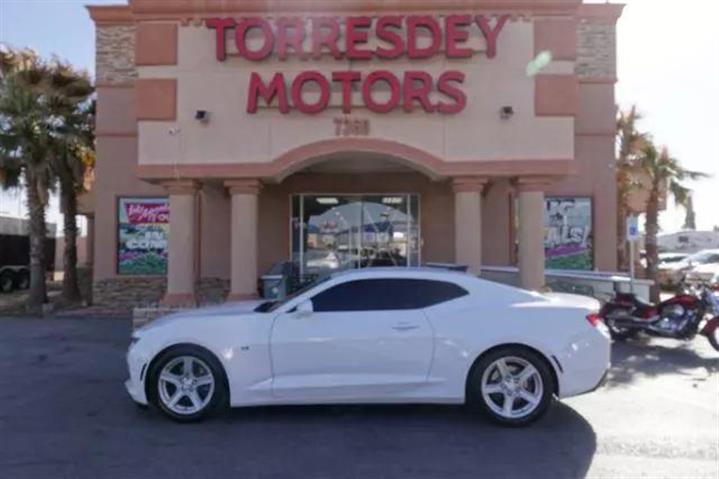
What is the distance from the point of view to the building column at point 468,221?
43.8 feet

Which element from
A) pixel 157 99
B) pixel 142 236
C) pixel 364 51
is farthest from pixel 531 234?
pixel 142 236

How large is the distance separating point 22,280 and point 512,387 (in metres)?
26.0

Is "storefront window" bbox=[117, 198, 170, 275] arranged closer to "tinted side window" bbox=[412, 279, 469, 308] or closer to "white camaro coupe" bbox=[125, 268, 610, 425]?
"white camaro coupe" bbox=[125, 268, 610, 425]

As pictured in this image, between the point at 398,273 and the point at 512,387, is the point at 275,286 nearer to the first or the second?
the point at 398,273

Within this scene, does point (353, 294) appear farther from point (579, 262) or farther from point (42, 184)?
point (42, 184)

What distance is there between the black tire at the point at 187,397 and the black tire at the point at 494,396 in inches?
97.5

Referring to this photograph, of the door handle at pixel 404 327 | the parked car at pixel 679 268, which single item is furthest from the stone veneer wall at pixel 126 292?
the parked car at pixel 679 268

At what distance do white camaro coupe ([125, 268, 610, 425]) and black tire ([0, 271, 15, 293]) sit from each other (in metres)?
22.8

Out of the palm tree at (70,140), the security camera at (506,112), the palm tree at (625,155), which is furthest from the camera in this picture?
the palm tree at (625,155)

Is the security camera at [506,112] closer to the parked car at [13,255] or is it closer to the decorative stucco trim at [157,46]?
the decorative stucco trim at [157,46]

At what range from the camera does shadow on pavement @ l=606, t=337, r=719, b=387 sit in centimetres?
961

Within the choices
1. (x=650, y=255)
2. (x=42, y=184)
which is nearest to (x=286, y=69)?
(x=42, y=184)

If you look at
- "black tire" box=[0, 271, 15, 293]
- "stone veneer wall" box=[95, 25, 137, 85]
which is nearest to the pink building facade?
"stone veneer wall" box=[95, 25, 137, 85]

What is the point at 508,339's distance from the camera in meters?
6.70
